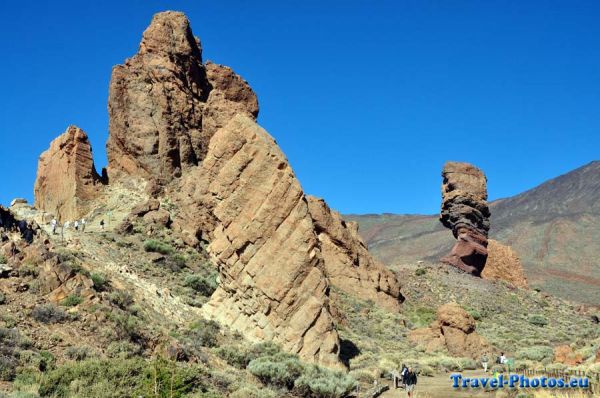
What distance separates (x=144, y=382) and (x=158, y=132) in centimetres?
3182

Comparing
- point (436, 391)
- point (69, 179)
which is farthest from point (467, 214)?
point (436, 391)

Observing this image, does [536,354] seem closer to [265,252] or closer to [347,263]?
[347,263]

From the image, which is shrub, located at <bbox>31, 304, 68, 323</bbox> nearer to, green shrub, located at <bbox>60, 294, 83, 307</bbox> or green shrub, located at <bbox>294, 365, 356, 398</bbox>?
green shrub, located at <bbox>60, 294, 83, 307</bbox>

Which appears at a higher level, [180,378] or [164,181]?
[164,181]

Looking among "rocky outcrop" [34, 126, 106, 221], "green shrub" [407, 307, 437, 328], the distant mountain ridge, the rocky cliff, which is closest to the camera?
the rocky cliff

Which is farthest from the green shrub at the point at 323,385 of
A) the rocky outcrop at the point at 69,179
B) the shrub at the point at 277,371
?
the rocky outcrop at the point at 69,179

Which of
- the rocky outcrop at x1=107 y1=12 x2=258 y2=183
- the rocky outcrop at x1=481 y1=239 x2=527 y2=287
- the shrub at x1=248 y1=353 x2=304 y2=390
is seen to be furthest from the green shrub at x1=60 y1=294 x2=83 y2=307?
the rocky outcrop at x1=481 y1=239 x2=527 y2=287

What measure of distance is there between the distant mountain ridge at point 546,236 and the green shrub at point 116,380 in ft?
263

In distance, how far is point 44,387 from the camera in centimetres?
1138

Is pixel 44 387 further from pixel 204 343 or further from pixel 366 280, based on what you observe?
pixel 366 280

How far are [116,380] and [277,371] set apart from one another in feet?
19.3

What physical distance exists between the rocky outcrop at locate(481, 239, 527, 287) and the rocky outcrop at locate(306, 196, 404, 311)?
1972cm

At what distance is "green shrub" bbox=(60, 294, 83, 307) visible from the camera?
15.8m

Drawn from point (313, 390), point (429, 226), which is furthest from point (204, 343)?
point (429, 226)
